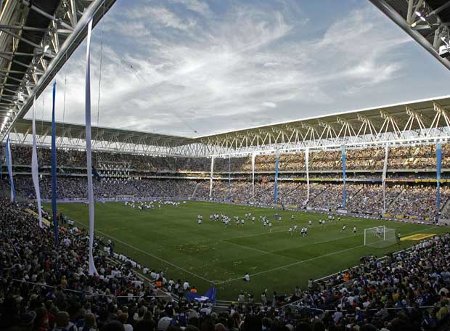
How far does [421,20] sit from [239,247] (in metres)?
21.9

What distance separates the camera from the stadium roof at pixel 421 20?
9203 millimetres

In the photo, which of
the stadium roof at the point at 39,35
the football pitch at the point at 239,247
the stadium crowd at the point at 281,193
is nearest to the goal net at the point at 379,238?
the football pitch at the point at 239,247

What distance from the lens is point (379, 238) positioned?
103ft

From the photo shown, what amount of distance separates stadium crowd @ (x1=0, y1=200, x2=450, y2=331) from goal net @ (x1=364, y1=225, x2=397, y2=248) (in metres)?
7.48

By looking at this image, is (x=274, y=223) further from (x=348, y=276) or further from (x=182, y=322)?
(x=182, y=322)

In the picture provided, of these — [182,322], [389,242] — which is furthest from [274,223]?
[182,322]

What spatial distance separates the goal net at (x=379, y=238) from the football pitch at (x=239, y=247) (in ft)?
2.40

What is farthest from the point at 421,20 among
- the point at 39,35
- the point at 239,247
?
the point at 239,247

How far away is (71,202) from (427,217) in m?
50.5

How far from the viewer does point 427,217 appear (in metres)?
43.3

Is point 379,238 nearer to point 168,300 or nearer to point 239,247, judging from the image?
point 239,247

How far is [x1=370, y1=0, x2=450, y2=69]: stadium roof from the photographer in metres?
9.20

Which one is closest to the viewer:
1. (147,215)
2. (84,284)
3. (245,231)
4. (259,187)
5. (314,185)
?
(84,284)

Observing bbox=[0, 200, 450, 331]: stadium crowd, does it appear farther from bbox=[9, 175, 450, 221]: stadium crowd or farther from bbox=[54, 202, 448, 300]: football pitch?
bbox=[9, 175, 450, 221]: stadium crowd
